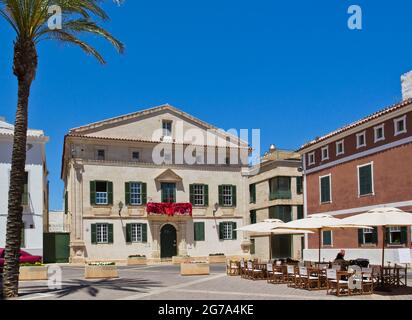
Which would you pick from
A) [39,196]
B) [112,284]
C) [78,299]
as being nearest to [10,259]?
[78,299]

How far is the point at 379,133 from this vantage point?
28938 millimetres

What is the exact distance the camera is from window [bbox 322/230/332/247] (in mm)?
33281

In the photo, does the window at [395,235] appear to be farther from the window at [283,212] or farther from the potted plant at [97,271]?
the window at [283,212]

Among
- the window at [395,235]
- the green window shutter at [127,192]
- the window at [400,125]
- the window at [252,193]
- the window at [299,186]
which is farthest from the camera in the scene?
the window at [252,193]

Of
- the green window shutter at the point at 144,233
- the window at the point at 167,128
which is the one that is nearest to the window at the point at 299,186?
the window at the point at 167,128

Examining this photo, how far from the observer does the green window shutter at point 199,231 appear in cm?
3922

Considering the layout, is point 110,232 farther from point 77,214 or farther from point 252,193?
point 252,193

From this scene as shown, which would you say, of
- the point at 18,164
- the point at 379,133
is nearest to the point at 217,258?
the point at 379,133

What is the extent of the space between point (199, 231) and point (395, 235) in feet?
50.9

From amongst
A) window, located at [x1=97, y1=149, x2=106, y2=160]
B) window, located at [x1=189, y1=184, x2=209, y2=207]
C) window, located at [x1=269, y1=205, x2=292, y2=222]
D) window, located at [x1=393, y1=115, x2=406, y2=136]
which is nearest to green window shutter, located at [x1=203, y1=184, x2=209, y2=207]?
window, located at [x1=189, y1=184, x2=209, y2=207]

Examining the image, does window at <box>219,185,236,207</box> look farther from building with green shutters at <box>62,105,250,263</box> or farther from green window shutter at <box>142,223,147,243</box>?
green window shutter at <box>142,223,147,243</box>

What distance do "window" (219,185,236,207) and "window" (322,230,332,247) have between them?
8.49 metres
